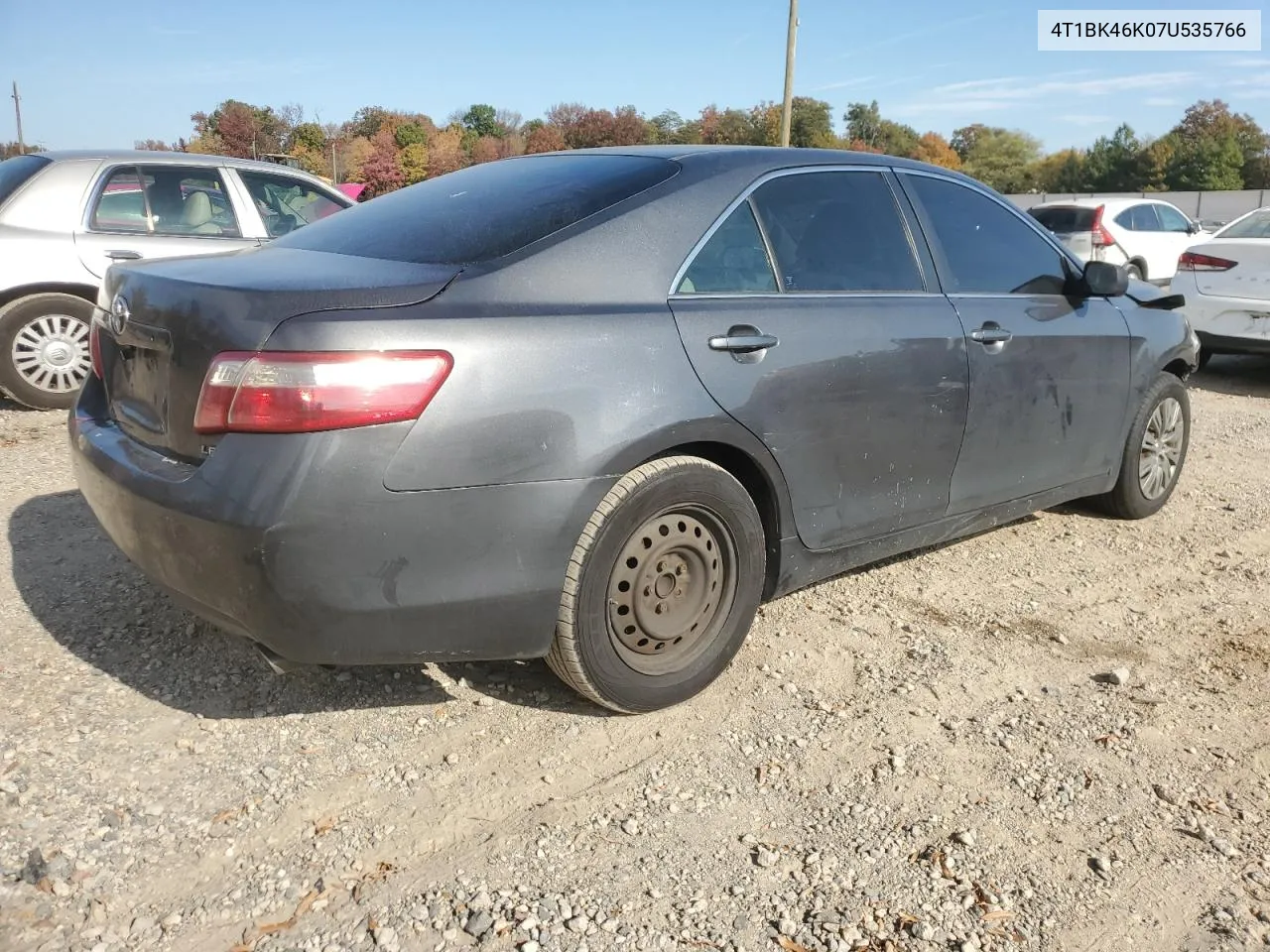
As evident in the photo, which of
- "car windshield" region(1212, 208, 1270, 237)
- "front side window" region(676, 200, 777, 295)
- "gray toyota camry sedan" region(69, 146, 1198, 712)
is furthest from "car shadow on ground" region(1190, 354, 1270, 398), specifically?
"front side window" region(676, 200, 777, 295)

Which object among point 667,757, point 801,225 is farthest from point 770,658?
point 801,225

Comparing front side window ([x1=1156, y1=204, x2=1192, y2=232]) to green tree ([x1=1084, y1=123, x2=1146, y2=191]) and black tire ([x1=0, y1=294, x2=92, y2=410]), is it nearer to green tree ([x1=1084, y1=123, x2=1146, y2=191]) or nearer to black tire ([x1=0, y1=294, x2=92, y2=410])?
black tire ([x1=0, y1=294, x2=92, y2=410])

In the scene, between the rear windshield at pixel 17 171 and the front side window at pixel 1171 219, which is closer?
the rear windshield at pixel 17 171

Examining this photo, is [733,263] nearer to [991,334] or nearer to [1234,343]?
[991,334]

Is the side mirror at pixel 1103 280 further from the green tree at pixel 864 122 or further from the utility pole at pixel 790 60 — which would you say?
the green tree at pixel 864 122

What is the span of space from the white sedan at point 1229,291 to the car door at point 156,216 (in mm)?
7653

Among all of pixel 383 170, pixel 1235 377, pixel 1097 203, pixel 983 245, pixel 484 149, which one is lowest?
pixel 1235 377

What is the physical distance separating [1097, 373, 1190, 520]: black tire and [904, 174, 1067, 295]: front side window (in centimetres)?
91

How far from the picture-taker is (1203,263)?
876 centimetres

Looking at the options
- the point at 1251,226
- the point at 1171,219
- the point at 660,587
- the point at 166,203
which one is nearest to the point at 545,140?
the point at 1171,219

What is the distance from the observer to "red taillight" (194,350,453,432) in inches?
88.7

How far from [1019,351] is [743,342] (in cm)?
143

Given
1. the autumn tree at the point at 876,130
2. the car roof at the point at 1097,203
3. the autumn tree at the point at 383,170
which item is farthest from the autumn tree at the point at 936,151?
the car roof at the point at 1097,203

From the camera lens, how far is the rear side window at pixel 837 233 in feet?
10.4
